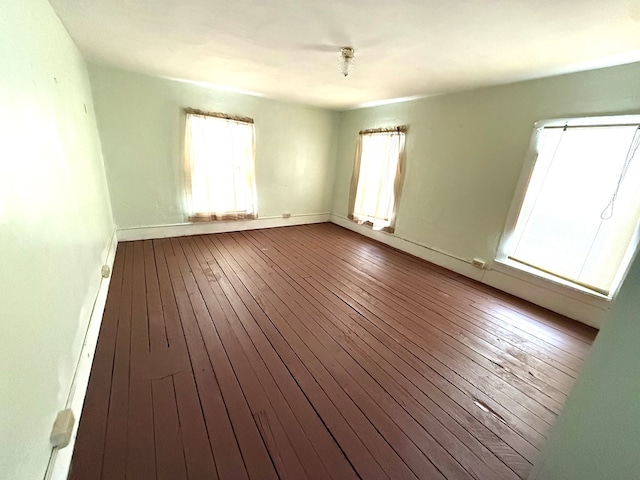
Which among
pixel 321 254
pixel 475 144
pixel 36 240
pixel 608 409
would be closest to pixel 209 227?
pixel 321 254

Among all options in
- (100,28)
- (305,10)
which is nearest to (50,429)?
(305,10)

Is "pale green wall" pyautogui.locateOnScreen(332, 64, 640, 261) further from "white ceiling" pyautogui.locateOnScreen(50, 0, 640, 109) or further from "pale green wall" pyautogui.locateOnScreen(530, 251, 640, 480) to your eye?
"pale green wall" pyautogui.locateOnScreen(530, 251, 640, 480)

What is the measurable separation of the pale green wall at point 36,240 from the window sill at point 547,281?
A: 3.61 metres

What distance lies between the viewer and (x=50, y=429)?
99 cm

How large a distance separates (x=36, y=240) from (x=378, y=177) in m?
3.87

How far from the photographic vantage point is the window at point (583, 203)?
2014 mm

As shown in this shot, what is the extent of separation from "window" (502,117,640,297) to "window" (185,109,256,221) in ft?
11.9

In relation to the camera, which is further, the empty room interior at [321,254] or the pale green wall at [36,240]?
the empty room interior at [321,254]

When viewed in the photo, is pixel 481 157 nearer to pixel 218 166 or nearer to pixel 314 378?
pixel 314 378

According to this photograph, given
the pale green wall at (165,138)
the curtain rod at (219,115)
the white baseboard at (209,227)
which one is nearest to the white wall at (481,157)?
the pale green wall at (165,138)

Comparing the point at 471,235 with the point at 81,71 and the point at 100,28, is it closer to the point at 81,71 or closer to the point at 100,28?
the point at 100,28

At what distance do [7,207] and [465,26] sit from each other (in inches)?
95.6

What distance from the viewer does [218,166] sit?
12.4 feet

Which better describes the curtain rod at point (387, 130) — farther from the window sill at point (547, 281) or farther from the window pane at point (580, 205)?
the window sill at point (547, 281)
